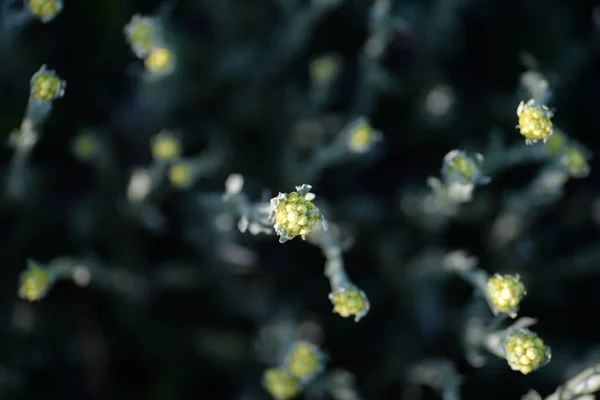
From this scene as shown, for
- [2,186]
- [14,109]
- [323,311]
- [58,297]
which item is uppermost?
[14,109]

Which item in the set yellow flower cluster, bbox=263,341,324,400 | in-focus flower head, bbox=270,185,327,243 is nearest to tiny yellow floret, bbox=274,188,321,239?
in-focus flower head, bbox=270,185,327,243

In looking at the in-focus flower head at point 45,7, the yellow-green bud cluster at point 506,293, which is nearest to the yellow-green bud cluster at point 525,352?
the yellow-green bud cluster at point 506,293

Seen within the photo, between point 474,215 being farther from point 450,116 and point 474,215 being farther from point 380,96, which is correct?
point 380,96

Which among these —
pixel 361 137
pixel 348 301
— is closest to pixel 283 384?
pixel 348 301

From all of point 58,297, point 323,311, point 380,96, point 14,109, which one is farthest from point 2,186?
point 380,96

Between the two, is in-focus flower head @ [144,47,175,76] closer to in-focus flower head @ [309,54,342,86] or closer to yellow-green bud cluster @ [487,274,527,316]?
in-focus flower head @ [309,54,342,86]

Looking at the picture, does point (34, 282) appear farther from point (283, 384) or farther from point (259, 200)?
point (259, 200)
